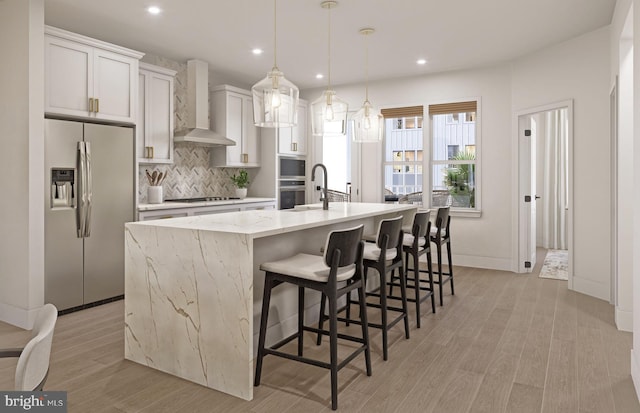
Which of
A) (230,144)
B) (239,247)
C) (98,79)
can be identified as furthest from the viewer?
(230,144)

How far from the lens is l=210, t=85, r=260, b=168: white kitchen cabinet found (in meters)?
6.10

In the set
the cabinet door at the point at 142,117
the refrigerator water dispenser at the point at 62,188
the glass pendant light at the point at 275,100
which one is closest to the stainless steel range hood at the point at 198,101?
the cabinet door at the point at 142,117

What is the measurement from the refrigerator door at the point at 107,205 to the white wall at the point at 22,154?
47 cm

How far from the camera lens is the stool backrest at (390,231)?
3.06 metres

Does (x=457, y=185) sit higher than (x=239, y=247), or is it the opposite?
(x=457, y=185)

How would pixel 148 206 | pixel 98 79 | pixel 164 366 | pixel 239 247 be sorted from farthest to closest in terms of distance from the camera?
pixel 148 206 → pixel 98 79 → pixel 164 366 → pixel 239 247

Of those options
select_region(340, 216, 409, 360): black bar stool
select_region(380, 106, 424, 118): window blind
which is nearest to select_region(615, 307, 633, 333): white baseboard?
select_region(340, 216, 409, 360): black bar stool

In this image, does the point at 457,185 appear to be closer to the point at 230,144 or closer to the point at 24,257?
the point at 230,144

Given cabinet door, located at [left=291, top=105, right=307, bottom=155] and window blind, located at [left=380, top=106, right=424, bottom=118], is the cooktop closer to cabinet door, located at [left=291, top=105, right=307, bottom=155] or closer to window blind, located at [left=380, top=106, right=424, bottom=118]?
cabinet door, located at [left=291, top=105, right=307, bottom=155]

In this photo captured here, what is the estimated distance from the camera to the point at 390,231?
122 inches

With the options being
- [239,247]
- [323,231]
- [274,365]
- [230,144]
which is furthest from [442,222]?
[230,144]

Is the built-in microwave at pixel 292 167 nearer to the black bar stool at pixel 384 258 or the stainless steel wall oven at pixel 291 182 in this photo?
the stainless steel wall oven at pixel 291 182

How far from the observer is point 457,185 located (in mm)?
6348

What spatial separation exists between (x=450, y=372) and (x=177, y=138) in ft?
13.3
